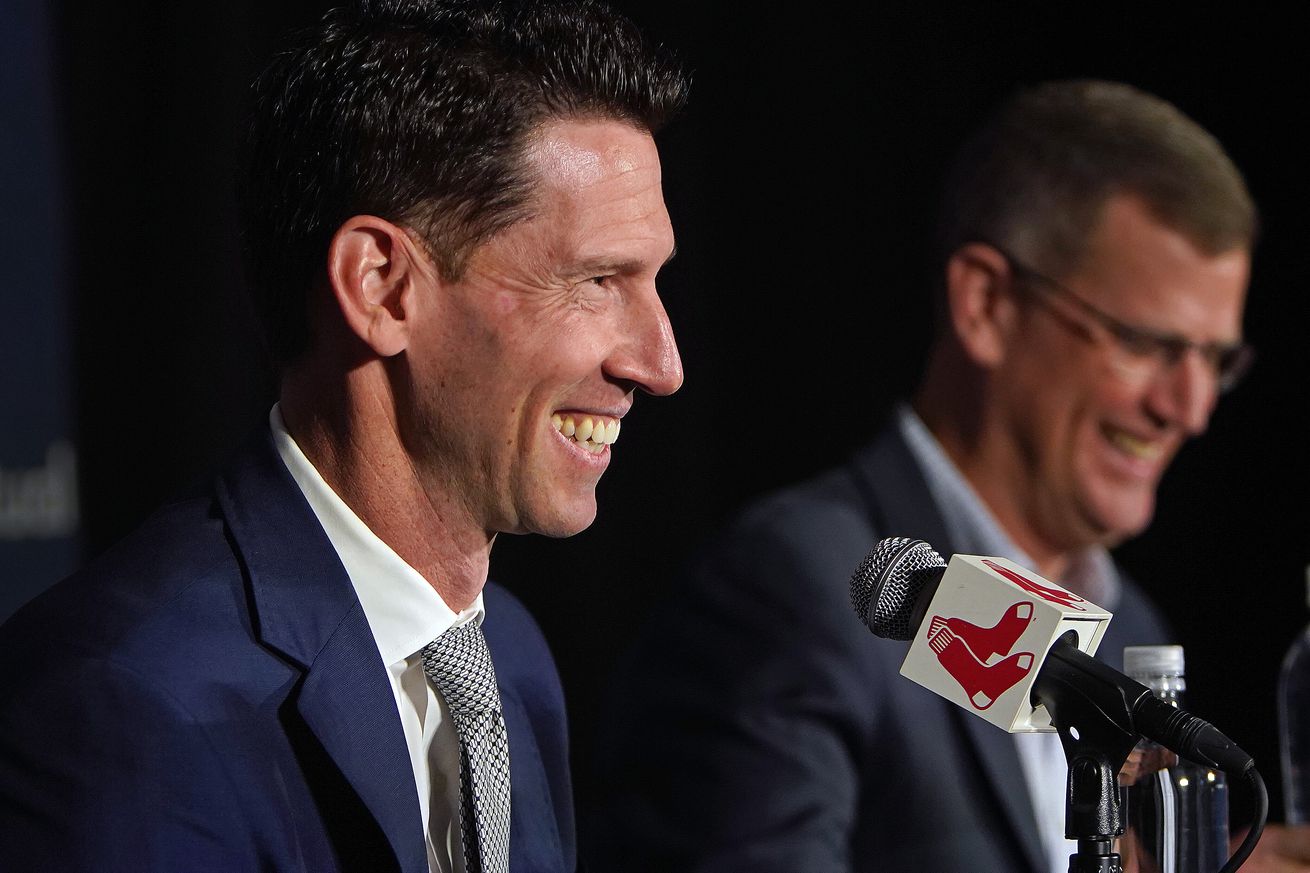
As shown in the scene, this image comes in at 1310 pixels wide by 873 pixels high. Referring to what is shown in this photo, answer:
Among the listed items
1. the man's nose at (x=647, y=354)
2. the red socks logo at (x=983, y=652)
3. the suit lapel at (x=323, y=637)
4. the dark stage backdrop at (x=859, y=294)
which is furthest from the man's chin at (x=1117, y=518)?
the suit lapel at (x=323, y=637)

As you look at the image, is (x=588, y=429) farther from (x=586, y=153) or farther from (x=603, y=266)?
(x=586, y=153)

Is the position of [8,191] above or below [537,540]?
above

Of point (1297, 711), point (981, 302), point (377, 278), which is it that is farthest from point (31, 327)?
point (1297, 711)

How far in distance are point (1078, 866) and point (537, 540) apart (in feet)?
6.56

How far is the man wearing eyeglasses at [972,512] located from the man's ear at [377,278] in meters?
0.91

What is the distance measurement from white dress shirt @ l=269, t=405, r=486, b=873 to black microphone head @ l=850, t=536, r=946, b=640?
1.32ft

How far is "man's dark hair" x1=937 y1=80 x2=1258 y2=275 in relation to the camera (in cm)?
229

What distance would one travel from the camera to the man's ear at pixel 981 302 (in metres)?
2.36

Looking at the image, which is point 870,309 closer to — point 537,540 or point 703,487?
point 703,487

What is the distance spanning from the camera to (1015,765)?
79.4 inches

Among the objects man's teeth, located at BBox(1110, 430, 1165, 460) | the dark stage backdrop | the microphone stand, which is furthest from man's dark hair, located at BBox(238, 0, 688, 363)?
the dark stage backdrop

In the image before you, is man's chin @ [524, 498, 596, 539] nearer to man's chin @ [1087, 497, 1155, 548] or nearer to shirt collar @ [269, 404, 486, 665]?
shirt collar @ [269, 404, 486, 665]

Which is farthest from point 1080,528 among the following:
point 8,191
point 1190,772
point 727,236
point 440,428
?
point 8,191

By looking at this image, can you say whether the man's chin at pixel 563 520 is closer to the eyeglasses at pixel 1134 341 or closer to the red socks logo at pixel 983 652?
the red socks logo at pixel 983 652
